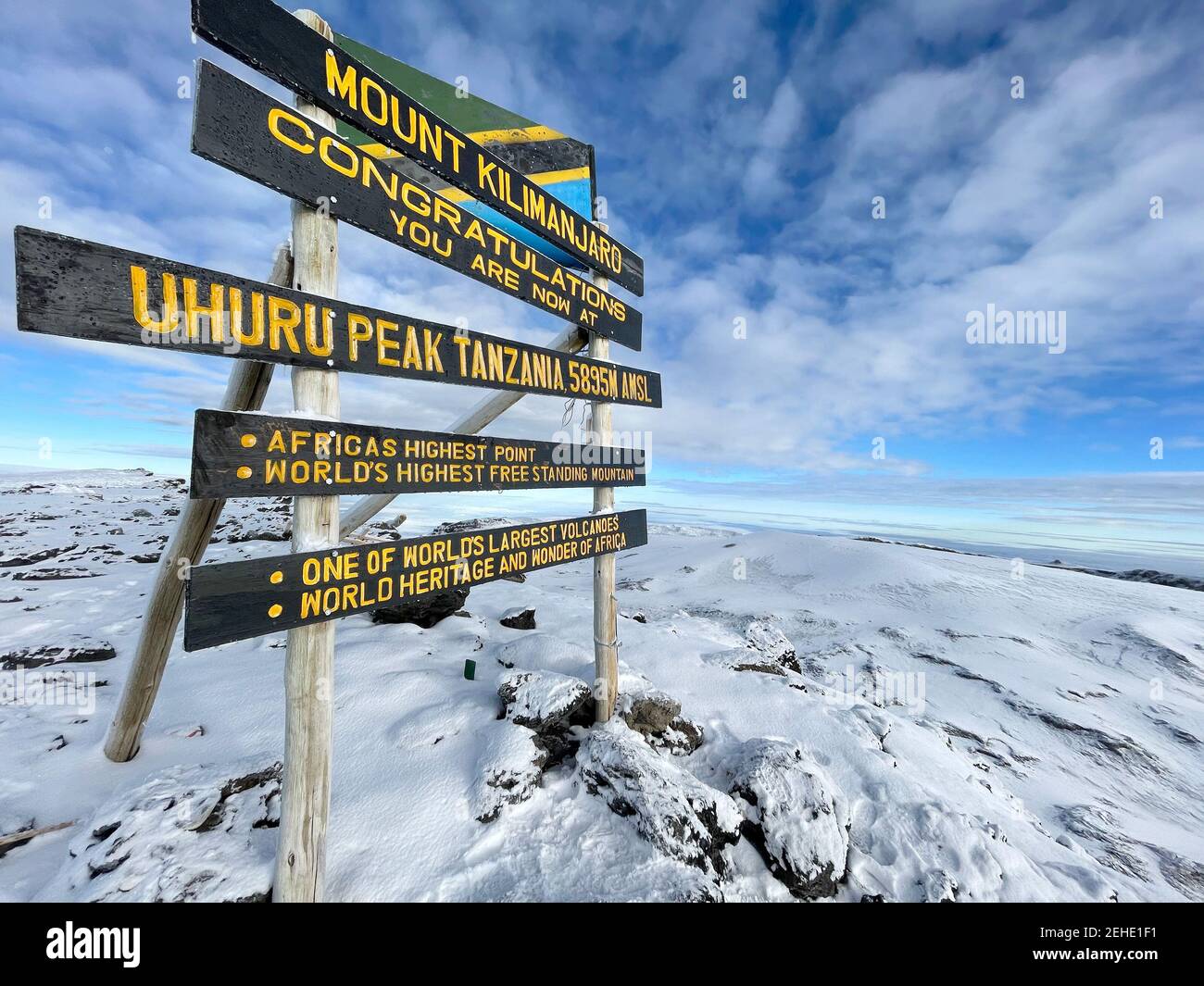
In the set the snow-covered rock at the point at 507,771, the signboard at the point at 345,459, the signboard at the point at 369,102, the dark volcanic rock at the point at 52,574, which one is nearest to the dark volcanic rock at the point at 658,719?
the snow-covered rock at the point at 507,771

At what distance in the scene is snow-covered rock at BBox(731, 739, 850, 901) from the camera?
3.23m

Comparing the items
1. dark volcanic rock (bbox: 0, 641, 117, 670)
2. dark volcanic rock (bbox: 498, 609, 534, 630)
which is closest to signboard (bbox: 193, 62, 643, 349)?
dark volcanic rock (bbox: 498, 609, 534, 630)

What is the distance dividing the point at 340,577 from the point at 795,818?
351 cm

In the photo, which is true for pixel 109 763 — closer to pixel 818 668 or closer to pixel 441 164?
pixel 441 164

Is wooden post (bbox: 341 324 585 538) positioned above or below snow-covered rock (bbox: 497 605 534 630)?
above

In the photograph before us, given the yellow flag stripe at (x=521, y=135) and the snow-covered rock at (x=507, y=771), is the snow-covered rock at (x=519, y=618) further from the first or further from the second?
the yellow flag stripe at (x=521, y=135)

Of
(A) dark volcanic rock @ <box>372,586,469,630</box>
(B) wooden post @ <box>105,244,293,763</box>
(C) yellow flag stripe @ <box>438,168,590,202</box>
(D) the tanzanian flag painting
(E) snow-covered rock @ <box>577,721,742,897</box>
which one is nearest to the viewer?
(B) wooden post @ <box>105,244,293,763</box>

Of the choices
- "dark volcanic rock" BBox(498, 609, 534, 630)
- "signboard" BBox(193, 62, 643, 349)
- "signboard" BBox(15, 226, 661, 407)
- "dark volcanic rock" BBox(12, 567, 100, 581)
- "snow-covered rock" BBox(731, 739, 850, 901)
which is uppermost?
"signboard" BBox(193, 62, 643, 349)

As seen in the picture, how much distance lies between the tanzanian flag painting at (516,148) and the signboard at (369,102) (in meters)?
0.61

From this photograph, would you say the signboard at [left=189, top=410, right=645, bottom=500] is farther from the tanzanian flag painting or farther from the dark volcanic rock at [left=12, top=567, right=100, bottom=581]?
the dark volcanic rock at [left=12, top=567, right=100, bottom=581]

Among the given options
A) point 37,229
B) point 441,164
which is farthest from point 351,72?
point 37,229

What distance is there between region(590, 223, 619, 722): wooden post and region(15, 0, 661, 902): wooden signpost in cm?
75

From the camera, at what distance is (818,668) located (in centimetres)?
900
